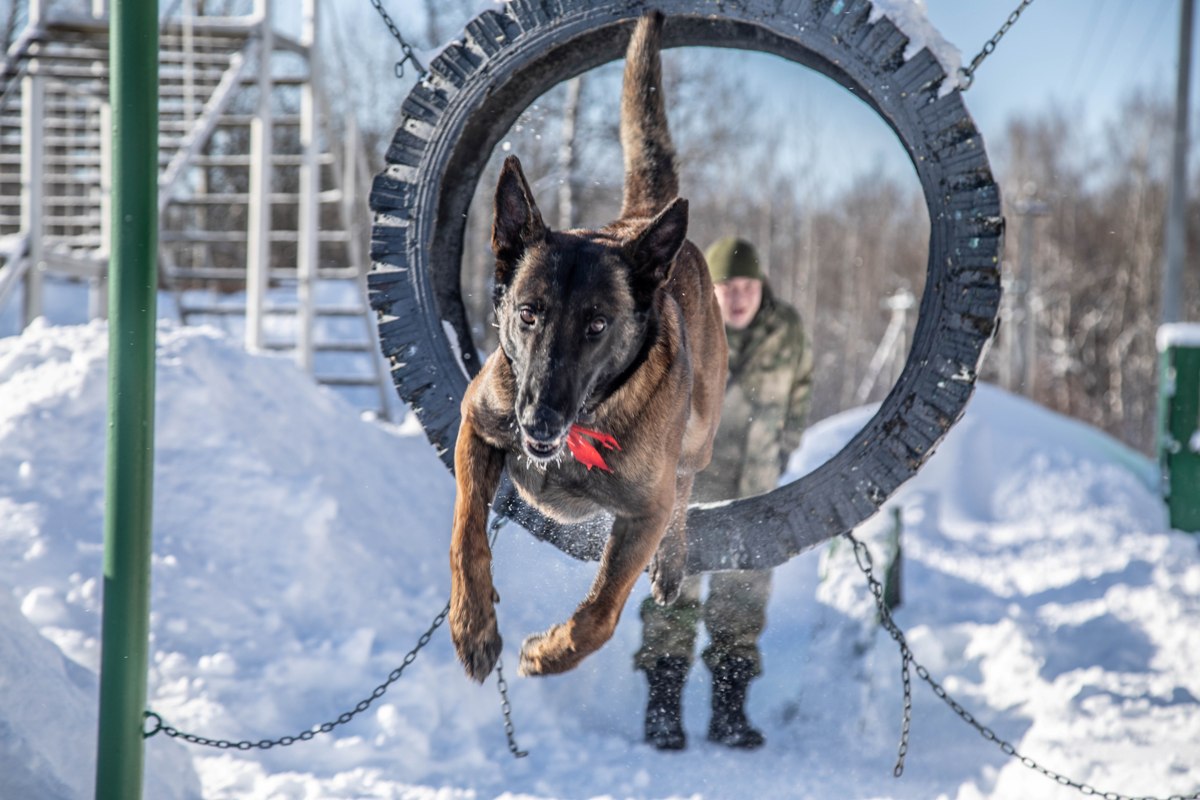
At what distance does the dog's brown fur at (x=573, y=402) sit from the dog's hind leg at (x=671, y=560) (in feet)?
1.32

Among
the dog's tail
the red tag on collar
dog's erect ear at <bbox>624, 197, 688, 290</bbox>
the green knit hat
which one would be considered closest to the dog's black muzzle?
the red tag on collar

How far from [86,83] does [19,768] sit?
24.8 ft

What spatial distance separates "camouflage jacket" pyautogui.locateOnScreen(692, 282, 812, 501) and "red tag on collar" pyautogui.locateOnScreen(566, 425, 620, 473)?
2.20 metres

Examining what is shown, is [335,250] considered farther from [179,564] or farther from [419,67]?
[419,67]

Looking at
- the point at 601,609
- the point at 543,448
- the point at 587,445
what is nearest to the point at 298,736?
the point at 601,609

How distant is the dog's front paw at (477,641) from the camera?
2.33 meters

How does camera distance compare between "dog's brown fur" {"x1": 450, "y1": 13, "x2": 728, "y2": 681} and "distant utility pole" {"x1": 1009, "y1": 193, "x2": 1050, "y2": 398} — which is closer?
"dog's brown fur" {"x1": 450, "y1": 13, "x2": 728, "y2": 681}

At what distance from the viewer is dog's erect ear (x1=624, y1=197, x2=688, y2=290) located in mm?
2275

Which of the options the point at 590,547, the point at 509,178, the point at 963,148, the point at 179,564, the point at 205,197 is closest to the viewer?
the point at 509,178

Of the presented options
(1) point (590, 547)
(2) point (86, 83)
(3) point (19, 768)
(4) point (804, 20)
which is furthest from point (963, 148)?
(2) point (86, 83)

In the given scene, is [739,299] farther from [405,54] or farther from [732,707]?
[405,54]

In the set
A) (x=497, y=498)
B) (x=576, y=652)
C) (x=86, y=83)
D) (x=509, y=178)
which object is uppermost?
(x=86, y=83)

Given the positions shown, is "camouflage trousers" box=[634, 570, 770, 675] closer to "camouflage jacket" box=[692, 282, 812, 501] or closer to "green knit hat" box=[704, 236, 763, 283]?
"camouflage jacket" box=[692, 282, 812, 501]

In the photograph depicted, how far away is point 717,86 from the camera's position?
39.8 feet
